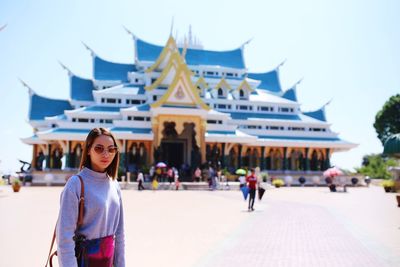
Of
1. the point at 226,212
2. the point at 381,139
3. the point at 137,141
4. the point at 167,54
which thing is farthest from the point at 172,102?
the point at 381,139

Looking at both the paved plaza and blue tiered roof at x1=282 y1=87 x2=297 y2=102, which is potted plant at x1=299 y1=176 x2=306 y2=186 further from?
the paved plaza

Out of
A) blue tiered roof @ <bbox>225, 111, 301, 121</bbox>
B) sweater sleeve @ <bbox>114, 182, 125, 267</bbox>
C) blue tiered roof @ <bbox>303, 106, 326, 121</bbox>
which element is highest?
blue tiered roof @ <bbox>303, 106, 326, 121</bbox>

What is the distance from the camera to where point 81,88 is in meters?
43.2

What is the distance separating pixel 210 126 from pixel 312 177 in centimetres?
998

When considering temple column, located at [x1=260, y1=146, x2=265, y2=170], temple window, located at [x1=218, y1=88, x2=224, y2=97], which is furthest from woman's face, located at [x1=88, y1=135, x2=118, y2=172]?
temple window, located at [x1=218, y1=88, x2=224, y2=97]

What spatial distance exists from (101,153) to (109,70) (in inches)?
1705

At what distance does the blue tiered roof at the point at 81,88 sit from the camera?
42469 millimetres

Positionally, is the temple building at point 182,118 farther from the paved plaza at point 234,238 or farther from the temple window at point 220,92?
the paved plaza at point 234,238

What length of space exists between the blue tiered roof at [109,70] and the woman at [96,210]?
42.1 meters

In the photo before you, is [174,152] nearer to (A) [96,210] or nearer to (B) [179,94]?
(B) [179,94]

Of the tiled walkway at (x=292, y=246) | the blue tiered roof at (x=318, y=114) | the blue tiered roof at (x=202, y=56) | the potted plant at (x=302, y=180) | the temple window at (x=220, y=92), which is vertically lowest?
the tiled walkway at (x=292, y=246)

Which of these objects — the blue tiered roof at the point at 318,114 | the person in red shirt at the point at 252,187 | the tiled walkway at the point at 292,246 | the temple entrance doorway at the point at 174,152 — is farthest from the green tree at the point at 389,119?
the tiled walkway at the point at 292,246

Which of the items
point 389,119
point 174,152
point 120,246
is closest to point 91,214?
point 120,246

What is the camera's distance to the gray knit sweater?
112 inches
